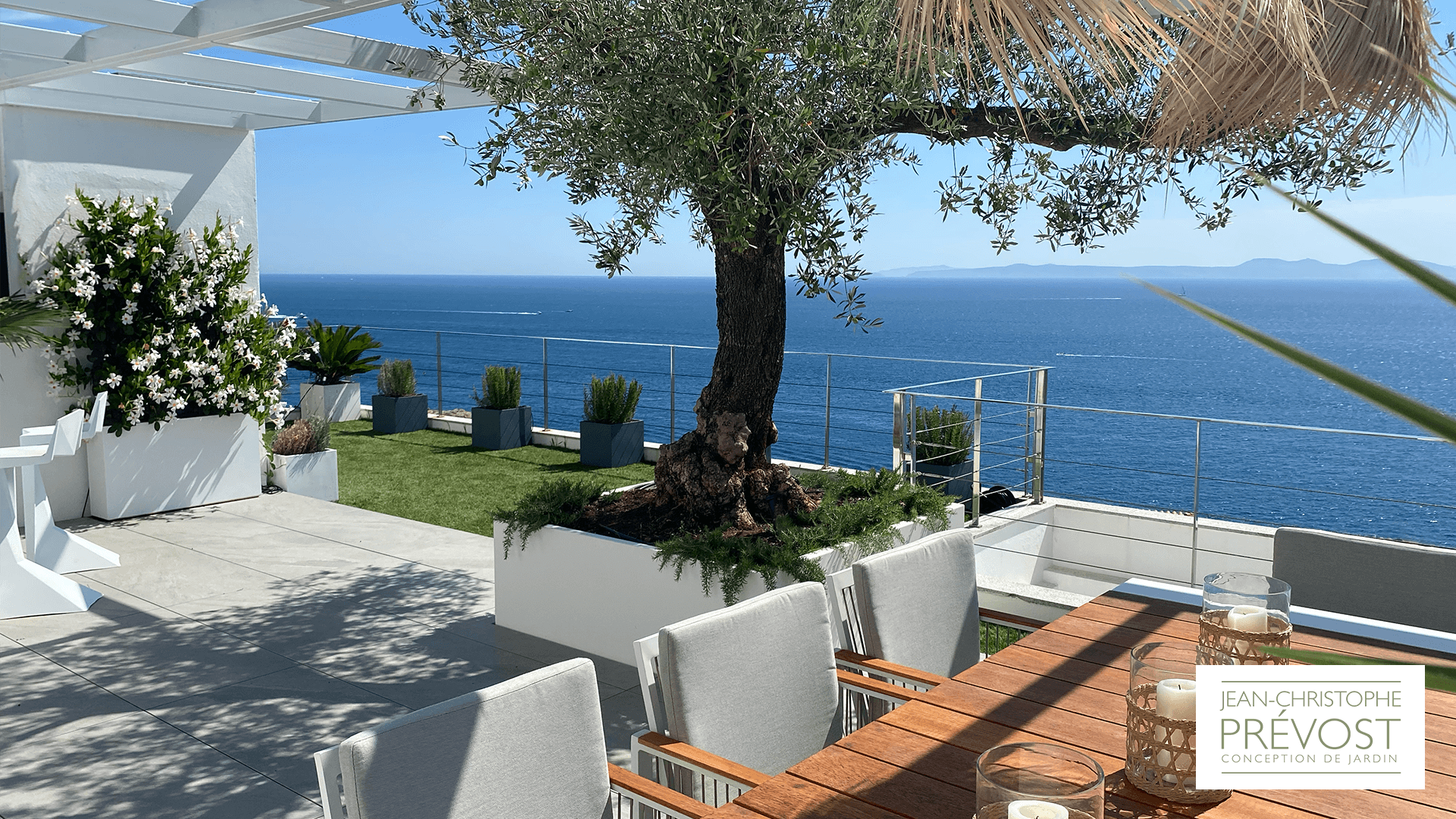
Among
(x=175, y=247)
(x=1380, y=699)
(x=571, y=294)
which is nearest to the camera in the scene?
(x=1380, y=699)

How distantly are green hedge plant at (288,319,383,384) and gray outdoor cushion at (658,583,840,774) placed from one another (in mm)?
9056

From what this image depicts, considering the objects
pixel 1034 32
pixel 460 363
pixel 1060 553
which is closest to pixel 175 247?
pixel 1060 553

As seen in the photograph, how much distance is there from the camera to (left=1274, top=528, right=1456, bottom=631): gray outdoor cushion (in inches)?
117

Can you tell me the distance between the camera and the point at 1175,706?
1.66 metres

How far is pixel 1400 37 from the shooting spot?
8.14ft

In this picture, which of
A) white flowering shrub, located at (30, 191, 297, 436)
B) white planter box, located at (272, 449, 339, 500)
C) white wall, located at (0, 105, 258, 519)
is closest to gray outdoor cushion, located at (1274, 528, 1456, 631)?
white flowering shrub, located at (30, 191, 297, 436)

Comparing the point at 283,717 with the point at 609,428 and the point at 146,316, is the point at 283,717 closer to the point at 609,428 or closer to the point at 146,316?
the point at 146,316

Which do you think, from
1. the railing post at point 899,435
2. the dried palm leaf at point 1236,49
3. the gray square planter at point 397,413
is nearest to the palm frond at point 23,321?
the gray square planter at point 397,413

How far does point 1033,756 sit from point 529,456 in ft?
27.2

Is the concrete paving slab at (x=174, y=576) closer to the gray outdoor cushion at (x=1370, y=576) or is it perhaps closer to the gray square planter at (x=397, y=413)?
the gray square planter at (x=397, y=413)

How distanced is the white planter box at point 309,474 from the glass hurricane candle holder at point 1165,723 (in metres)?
7.07

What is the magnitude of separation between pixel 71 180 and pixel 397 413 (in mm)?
4226

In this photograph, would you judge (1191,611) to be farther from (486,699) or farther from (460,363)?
(460,363)

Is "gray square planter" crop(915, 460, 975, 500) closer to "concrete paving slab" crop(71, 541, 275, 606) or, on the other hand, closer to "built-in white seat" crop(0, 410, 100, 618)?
"concrete paving slab" crop(71, 541, 275, 606)
